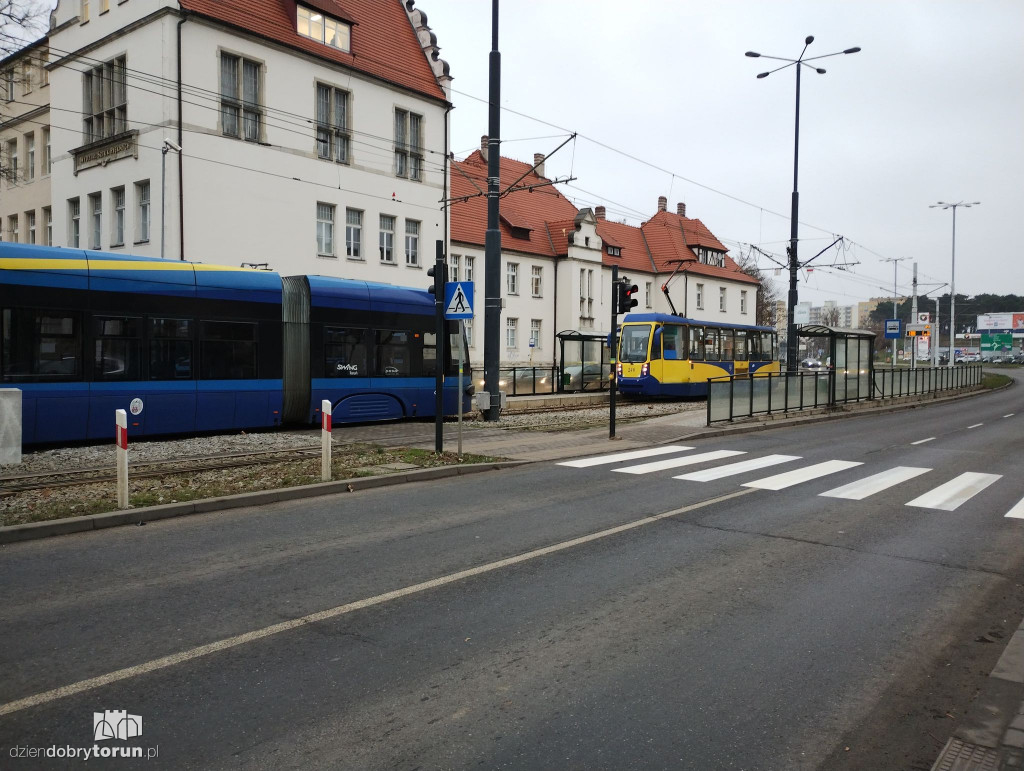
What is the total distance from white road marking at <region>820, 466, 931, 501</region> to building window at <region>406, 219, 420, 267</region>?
77.5ft

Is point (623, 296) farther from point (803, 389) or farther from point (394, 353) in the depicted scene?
point (803, 389)

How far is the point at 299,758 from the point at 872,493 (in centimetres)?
938

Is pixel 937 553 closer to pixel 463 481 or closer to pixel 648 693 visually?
pixel 648 693

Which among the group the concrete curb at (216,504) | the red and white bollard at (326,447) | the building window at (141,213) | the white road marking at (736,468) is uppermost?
the building window at (141,213)

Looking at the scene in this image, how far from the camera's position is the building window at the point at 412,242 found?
33.2 m

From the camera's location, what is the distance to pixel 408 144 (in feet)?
107

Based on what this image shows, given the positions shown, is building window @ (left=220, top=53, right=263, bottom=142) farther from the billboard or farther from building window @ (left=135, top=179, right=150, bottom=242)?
the billboard

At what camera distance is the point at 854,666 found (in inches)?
182

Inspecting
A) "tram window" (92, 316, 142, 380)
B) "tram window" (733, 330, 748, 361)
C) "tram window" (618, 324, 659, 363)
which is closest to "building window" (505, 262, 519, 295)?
"tram window" (733, 330, 748, 361)

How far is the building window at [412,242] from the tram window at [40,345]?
20.2 metres

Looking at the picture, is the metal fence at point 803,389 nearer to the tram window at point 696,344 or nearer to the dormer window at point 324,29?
the tram window at point 696,344

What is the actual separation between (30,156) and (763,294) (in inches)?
2996

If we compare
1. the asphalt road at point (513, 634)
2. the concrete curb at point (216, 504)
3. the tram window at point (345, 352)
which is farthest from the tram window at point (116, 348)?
the asphalt road at point (513, 634)

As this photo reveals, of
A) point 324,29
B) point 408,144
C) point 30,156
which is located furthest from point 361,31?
point 30,156
